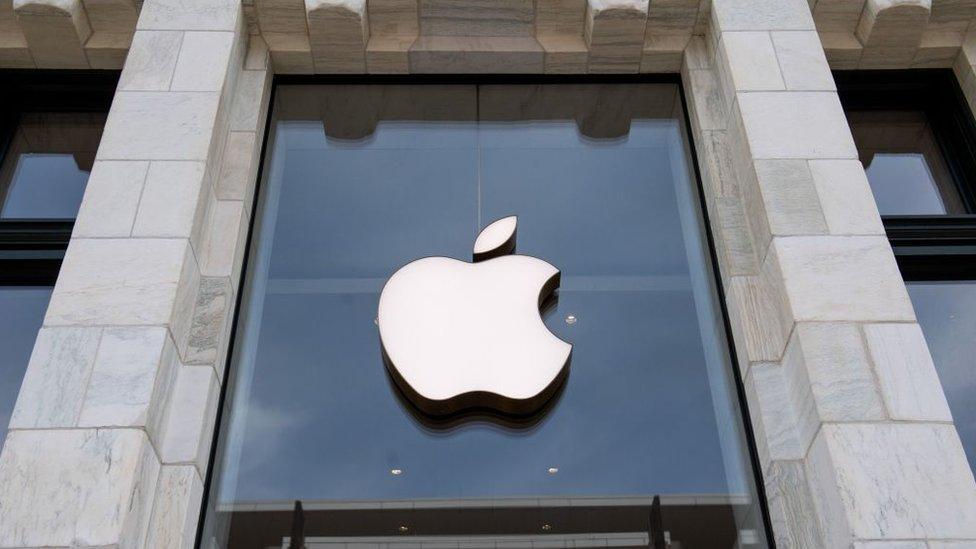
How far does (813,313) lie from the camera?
5398 mm

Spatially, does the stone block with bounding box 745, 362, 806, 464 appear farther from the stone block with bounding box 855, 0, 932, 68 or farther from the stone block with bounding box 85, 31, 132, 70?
the stone block with bounding box 85, 31, 132, 70

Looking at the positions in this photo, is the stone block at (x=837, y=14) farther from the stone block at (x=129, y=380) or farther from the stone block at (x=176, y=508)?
the stone block at (x=176, y=508)

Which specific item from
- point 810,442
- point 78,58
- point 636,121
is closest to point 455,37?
point 636,121

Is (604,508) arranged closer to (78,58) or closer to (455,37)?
(455,37)

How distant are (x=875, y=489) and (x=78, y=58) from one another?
6.30 m

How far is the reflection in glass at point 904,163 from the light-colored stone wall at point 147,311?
449cm

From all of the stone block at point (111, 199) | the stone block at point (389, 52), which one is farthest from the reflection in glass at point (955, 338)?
the stone block at point (111, 199)

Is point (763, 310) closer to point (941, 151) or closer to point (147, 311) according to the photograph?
point (941, 151)

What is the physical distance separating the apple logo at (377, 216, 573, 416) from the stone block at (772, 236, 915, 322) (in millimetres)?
1358

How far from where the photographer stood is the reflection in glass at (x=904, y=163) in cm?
734

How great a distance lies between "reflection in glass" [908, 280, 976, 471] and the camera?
20.2 ft

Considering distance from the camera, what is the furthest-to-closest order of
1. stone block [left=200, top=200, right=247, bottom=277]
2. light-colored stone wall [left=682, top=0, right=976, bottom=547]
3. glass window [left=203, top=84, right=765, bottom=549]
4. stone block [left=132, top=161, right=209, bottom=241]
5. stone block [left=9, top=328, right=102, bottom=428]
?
stone block [left=200, top=200, right=247, bottom=277]
stone block [left=132, top=161, right=209, bottom=241]
glass window [left=203, top=84, right=765, bottom=549]
stone block [left=9, top=328, right=102, bottom=428]
light-colored stone wall [left=682, top=0, right=976, bottom=547]

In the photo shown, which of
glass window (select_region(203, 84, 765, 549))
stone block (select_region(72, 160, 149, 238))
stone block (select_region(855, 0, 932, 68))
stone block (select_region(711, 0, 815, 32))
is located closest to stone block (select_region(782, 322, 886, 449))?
glass window (select_region(203, 84, 765, 549))

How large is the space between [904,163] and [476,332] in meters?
3.72
